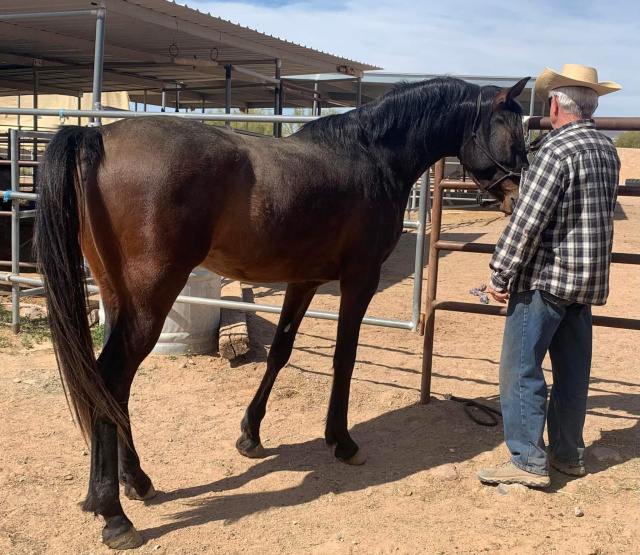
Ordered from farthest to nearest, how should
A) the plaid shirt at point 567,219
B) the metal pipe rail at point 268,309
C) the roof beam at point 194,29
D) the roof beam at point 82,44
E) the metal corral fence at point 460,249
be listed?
the roof beam at point 82,44 → the roof beam at point 194,29 → the metal pipe rail at point 268,309 → the metal corral fence at point 460,249 → the plaid shirt at point 567,219

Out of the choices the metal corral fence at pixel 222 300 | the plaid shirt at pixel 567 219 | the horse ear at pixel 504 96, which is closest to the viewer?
the plaid shirt at pixel 567 219

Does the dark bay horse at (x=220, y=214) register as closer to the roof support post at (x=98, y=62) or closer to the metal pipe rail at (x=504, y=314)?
the metal pipe rail at (x=504, y=314)

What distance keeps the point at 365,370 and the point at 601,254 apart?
7.88ft

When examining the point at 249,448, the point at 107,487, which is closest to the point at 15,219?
the point at 249,448

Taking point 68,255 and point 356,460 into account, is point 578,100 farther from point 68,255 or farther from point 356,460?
point 68,255

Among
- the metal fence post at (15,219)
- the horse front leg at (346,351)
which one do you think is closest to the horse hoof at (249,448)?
the horse front leg at (346,351)

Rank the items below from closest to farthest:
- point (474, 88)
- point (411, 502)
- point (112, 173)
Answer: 1. point (112, 173)
2. point (411, 502)
3. point (474, 88)

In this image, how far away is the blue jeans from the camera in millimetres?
2936

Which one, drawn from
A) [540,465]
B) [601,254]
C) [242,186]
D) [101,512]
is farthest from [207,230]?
[540,465]

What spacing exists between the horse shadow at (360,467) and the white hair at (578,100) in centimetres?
191

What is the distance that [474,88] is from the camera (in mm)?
3277

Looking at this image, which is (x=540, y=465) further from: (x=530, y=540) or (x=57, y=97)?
(x=57, y=97)

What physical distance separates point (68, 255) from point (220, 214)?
0.66m

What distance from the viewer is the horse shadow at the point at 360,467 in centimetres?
282
